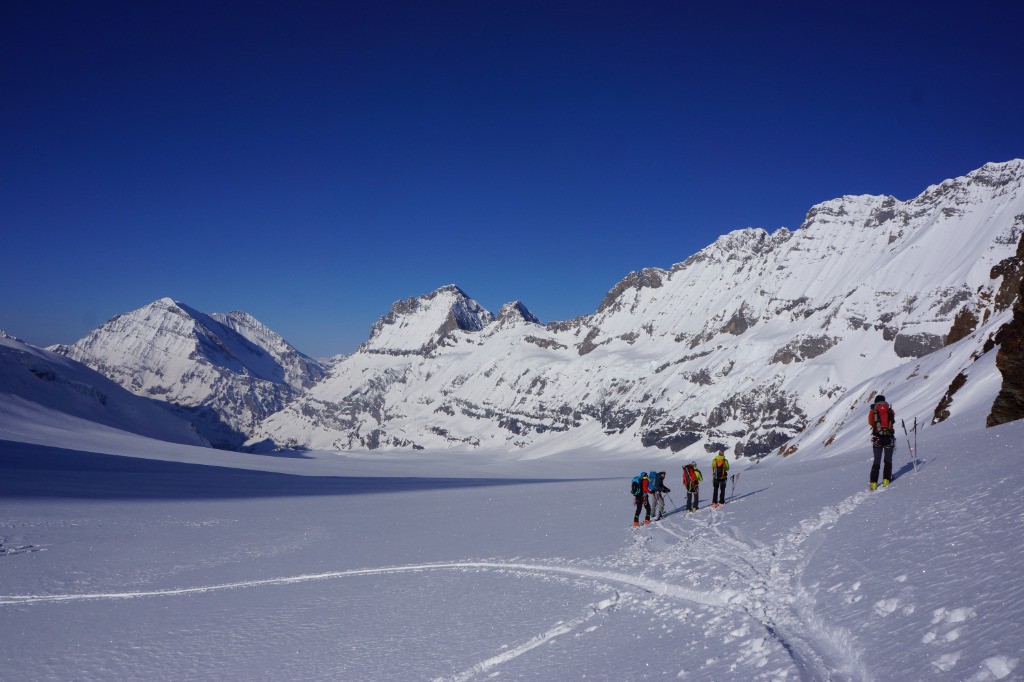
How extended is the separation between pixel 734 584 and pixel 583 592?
3312mm

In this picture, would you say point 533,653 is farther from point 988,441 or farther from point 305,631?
point 988,441

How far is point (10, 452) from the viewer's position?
76250 millimetres

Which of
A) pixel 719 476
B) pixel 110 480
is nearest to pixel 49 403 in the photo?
pixel 110 480

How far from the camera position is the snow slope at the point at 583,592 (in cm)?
789

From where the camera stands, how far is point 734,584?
1148 centimetres

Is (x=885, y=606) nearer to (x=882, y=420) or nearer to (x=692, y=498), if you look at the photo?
(x=882, y=420)

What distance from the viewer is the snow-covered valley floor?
7.88 m

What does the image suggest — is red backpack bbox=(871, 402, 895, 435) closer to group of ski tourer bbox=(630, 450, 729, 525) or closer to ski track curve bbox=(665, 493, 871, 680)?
ski track curve bbox=(665, 493, 871, 680)

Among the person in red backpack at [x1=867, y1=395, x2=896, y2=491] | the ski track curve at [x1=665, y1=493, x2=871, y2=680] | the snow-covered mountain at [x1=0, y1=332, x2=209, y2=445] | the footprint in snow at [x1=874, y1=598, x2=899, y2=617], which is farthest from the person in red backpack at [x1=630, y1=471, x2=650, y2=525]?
the snow-covered mountain at [x1=0, y1=332, x2=209, y2=445]

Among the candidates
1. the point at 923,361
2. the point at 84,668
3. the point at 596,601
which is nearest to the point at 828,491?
the point at 596,601

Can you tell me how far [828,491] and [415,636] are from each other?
550 inches

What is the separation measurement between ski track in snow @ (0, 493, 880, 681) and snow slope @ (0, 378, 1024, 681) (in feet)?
0.18

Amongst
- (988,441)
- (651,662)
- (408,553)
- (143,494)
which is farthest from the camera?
(143,494)

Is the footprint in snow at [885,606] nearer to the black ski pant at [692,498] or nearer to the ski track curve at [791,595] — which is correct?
the ski track curve at [791,595]
